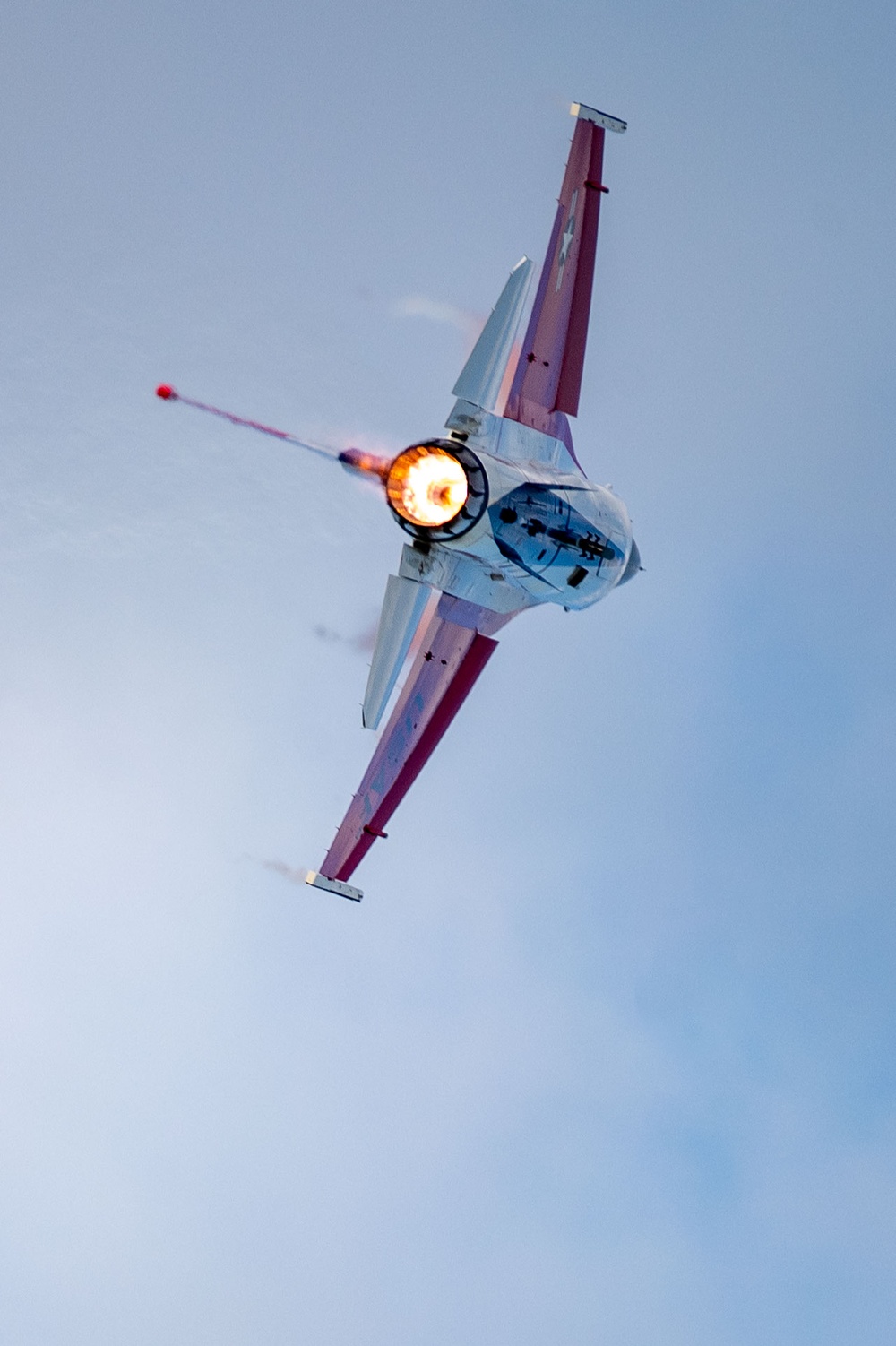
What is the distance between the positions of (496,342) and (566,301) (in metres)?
5.55

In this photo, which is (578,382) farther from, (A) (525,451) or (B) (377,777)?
(B) (377,777)

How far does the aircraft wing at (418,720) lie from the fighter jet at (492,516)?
0.02m

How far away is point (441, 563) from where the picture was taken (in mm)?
17906

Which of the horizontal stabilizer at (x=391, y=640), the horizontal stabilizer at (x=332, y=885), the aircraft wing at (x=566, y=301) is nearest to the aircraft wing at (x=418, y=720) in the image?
the horizontal stabilizer at (x=332, y=885)

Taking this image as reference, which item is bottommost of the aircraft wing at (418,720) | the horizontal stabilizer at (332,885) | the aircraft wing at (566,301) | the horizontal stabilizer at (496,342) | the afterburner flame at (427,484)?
the horizontal stabilizer at (332,885)

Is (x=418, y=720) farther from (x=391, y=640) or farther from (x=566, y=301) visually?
(x=566, y=301)

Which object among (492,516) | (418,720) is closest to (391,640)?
(492,516)

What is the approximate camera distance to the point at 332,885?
875 inches

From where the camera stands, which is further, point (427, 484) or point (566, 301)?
point (566, 301)

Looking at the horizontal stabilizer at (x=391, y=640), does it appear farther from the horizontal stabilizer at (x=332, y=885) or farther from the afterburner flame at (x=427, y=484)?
the horizontal stabilizer at (x=332, y=885)

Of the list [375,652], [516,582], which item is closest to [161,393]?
[375,652]

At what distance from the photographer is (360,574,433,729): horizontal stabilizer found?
1716 centimetres

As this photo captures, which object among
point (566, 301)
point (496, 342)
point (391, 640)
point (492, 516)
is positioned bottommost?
point (391, 640)

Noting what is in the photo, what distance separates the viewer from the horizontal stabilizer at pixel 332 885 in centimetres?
2216
